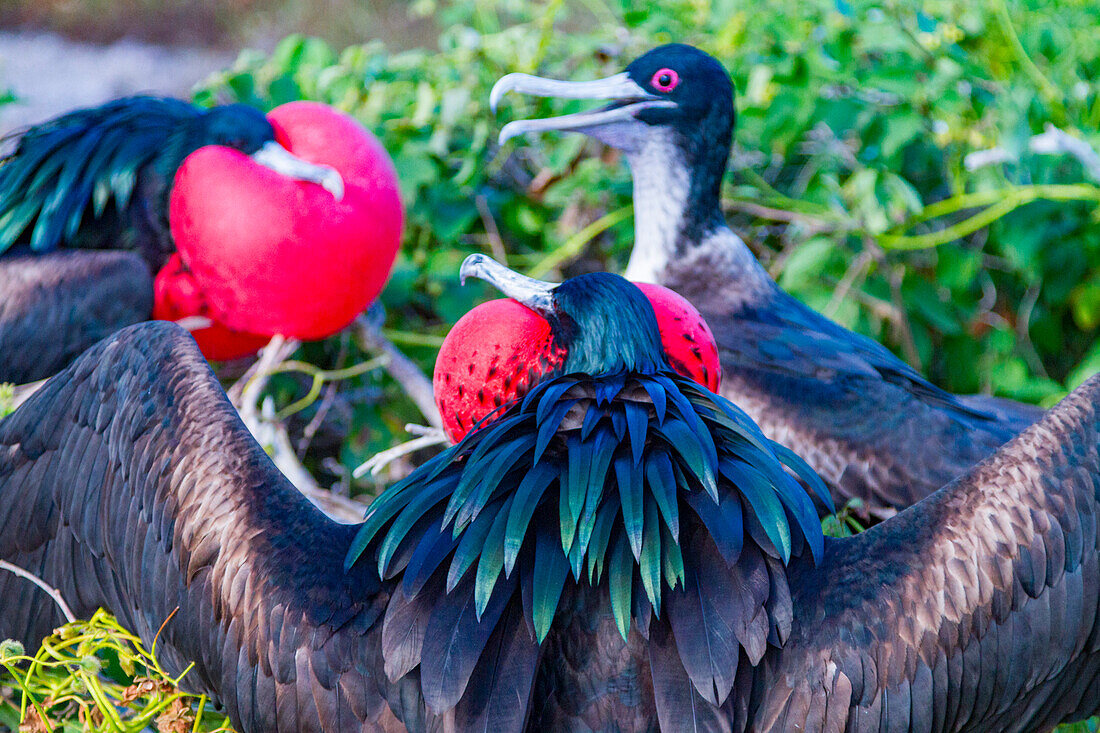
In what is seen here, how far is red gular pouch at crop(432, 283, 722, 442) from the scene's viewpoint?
128cm

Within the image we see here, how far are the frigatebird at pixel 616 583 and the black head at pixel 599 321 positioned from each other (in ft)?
0.19

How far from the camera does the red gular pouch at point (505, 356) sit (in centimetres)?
128

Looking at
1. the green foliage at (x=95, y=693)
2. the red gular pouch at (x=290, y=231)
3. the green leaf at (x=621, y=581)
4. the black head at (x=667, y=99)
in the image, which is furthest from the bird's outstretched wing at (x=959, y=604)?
the black head at (x=667, y=99)

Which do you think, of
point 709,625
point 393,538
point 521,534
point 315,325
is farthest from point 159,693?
point 315,325

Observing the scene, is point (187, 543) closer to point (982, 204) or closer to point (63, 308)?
point (63, 308)

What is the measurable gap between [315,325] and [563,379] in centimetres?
73

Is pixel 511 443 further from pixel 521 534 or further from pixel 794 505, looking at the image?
pixel 794 505

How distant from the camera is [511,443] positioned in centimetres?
109

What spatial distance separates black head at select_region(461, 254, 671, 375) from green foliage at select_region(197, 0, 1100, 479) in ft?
3.02

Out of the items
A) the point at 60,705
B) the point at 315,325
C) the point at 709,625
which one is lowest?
the point at 60,705

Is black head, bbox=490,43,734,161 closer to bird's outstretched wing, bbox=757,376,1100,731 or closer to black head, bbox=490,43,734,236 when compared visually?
black head, bbox=490,43,734,236

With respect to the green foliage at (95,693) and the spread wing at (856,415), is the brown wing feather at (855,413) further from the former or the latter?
the green foliage at (95,693)

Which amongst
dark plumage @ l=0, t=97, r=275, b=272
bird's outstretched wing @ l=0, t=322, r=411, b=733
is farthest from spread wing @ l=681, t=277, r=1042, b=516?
dark plumage @ l=0, t=97, r=275, b=272

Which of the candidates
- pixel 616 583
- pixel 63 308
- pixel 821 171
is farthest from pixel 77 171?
pixel 821 171
